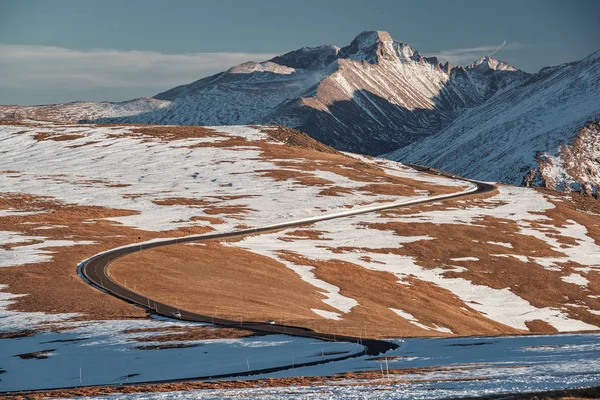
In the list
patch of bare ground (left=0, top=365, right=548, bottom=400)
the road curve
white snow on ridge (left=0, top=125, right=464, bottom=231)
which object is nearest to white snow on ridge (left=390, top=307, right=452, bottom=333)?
the road curve

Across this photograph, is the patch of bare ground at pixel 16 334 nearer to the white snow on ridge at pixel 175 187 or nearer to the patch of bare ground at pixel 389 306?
the patch of bare ground at pixel 389 306

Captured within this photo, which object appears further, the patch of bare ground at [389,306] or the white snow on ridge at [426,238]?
the white snow on ridge at [426,238]

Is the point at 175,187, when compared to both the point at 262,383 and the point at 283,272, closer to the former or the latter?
the point at 283,272

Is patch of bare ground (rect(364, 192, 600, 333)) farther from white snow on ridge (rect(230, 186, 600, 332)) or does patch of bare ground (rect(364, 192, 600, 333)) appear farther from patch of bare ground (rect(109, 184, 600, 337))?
white snow on ridge (rect(230, 186, 600, 332))

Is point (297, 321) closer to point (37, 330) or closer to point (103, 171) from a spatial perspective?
point (37, 330)

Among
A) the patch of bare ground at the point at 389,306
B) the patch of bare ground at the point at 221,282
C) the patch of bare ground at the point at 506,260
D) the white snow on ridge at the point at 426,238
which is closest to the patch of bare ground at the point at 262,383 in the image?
the patch of bare ground at the point at 389,306

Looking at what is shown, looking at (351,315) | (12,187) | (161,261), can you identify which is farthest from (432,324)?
(12,187)

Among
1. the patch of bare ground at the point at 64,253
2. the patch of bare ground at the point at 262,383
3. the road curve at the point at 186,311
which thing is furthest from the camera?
the patch of bare ground at the point at 64,253

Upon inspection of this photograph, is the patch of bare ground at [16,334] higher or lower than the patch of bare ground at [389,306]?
higher
